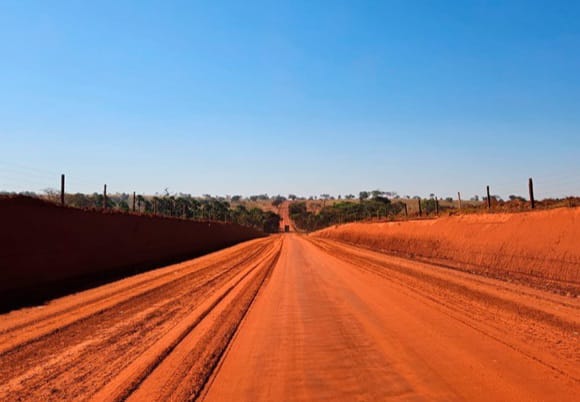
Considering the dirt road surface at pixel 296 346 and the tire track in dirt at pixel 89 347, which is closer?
the dirt road surface at pixel 296 346

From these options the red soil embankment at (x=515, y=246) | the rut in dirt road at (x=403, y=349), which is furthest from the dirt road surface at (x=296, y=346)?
the red soil embankment at (x=515, y=246)

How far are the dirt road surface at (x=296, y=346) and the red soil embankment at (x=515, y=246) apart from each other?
13.9 ft

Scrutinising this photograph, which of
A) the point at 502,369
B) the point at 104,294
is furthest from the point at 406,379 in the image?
the point at 104,294

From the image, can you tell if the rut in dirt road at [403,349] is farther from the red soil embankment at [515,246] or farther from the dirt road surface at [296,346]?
the red soil embankment at [515,246]

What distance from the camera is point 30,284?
46.4 feet

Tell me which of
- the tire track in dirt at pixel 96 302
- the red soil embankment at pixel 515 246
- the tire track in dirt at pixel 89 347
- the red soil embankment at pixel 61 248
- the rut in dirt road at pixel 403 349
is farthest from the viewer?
the red soil embankment at pixel 515 246

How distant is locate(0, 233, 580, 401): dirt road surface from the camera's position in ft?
18.8

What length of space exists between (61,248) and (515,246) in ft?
61.7

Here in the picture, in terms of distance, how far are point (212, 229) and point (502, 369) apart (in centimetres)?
5089

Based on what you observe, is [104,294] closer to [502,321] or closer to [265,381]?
[265,381]

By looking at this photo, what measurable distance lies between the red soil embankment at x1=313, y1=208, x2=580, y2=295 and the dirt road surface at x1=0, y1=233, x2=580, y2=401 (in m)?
4.24

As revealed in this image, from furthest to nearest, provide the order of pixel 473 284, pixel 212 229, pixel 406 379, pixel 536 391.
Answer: pixel 212 229 < pixel 473 284 < pixel 406 379 < pixel 536 391

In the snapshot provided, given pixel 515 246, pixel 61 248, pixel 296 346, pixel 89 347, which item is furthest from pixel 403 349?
pixel 515 246

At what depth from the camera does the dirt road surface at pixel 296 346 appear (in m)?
5.73
